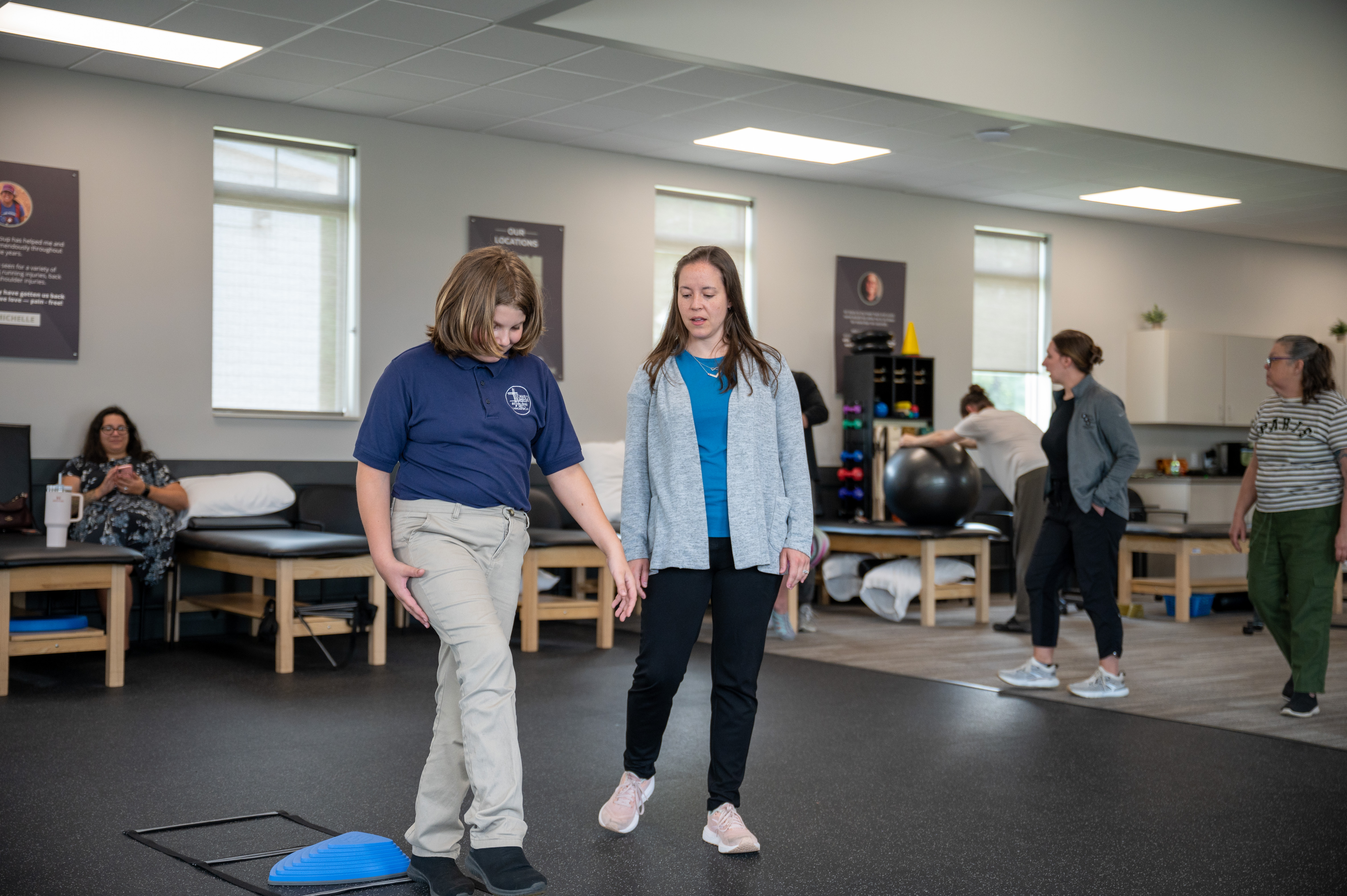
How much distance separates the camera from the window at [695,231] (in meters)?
8.55

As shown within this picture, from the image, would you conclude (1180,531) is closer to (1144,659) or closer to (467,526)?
(1144,659)

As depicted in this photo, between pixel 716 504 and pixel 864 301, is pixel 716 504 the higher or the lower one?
the lower one

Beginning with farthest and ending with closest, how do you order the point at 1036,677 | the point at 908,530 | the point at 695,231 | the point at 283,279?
1. the point at 695,231
2. the point at 908,530
3. the point at 283,279
4. the point at 1036,677

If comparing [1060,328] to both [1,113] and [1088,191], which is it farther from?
[1,113]

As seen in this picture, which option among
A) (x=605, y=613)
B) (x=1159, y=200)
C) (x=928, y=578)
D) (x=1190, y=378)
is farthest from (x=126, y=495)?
(x=1190, y=378)

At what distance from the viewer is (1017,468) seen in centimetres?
704

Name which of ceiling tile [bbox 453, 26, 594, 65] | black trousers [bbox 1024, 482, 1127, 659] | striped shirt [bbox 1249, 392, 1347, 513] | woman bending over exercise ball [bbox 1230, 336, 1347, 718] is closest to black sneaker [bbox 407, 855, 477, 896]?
black trousers [bbox 1024, 482, 1127, 659]

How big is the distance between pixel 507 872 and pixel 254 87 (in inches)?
210

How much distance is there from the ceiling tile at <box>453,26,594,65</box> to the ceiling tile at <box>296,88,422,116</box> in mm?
1024

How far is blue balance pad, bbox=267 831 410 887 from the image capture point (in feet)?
8.89

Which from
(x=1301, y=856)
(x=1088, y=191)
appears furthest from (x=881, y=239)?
(x=1301, y=856)

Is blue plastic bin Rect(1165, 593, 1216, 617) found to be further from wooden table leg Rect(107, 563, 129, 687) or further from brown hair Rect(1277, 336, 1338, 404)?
wooden table leg Rect(107, 563, 129, 687)

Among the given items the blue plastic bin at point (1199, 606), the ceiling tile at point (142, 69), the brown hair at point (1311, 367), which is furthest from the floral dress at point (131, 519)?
the blue plastic bin at point (1199, 606)

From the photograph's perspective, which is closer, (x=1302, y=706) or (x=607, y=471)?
(x=1302, y=706)
